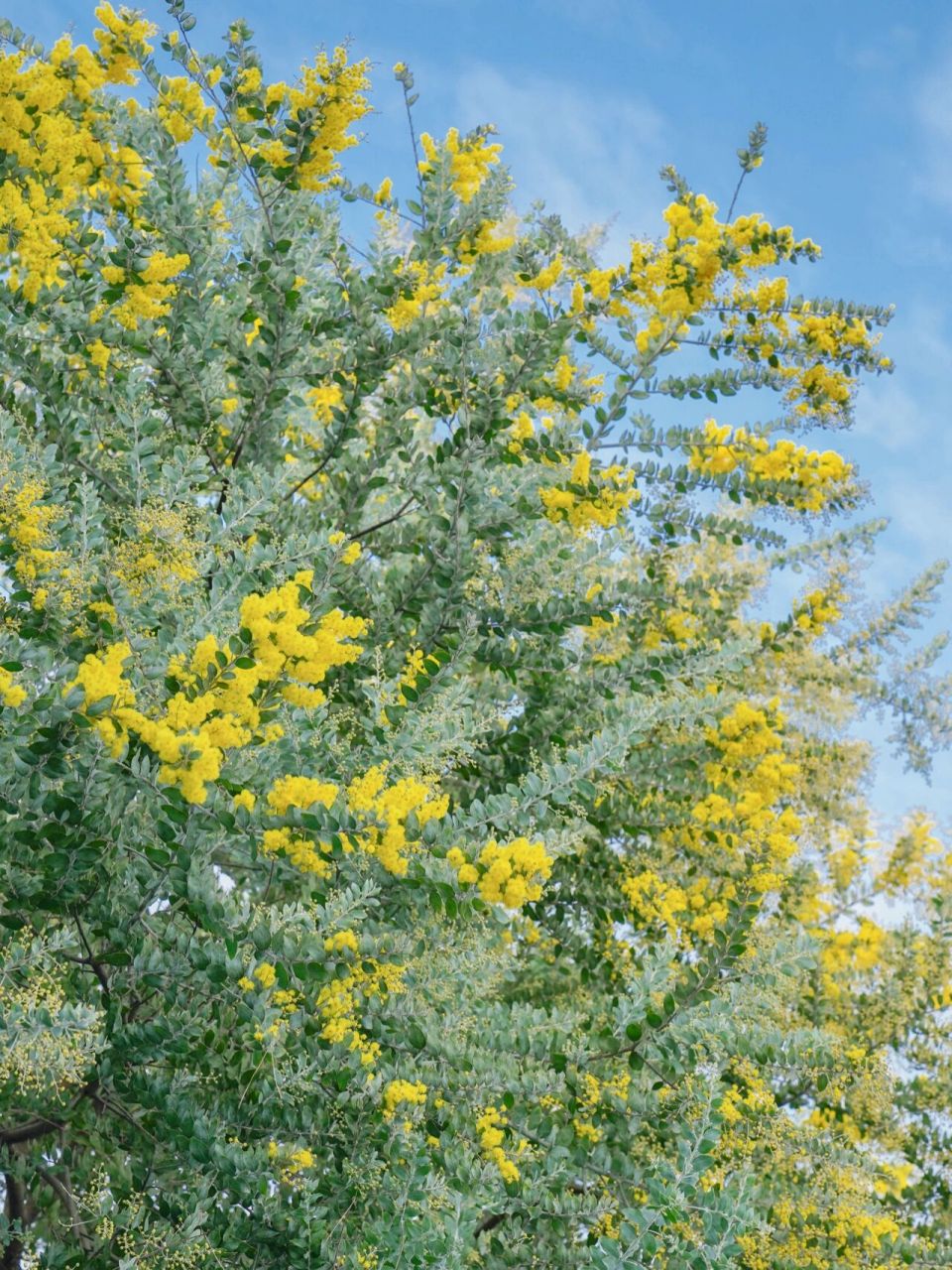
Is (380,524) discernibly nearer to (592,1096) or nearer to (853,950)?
(592,1096)

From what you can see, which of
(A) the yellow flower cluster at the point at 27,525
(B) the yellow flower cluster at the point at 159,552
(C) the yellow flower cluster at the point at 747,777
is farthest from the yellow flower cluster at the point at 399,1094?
(C) the yellow flower cluster at the point at 747,777

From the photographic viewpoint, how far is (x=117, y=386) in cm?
385

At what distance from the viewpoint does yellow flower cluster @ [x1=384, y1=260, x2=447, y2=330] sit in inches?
164

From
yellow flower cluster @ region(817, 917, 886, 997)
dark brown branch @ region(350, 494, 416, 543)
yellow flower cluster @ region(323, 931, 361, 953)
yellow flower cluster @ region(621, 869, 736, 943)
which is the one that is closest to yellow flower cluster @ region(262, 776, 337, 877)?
yellow flower cluster @ region(323, 931, 361, 953)

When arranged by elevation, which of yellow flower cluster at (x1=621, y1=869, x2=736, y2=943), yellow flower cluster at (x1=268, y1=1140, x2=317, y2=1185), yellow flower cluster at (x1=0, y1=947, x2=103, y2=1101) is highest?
yellow flower cluster at (x1=621, y1=869, x2=736, y2=943)

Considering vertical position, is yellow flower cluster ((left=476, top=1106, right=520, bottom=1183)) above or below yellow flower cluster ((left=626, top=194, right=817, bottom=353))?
below

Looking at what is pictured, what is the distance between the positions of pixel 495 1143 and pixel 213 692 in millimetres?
1496

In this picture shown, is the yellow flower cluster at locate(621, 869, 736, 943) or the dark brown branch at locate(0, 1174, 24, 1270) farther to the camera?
the yellow flower cluster at locate(621, 869, 736, 943)

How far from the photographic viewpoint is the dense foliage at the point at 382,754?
273 centimetres

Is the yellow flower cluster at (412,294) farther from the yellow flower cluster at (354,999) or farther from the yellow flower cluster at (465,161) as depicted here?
the yellow flower cluster at (354,999)

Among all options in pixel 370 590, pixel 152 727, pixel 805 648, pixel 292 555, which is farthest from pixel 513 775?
pixel 805 648

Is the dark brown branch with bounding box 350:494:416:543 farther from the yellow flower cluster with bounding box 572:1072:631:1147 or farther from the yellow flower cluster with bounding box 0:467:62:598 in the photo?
the yellow flower cluster with bounding box 572:1072:631:1147

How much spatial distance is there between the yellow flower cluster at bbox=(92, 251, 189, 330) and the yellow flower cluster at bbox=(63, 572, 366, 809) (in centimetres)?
167

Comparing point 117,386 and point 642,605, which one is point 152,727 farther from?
point 642,605
